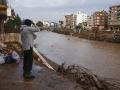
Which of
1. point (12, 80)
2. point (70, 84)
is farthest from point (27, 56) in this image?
point (70, 84)

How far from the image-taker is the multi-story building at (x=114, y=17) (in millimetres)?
127825

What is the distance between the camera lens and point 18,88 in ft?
→ 26.7

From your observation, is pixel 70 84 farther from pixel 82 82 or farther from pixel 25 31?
pixel 25 31

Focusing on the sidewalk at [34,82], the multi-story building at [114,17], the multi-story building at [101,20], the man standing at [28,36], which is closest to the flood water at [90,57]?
the sidewalk at [34,82]

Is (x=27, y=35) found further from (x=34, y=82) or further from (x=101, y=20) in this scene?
(x=101, y=20)

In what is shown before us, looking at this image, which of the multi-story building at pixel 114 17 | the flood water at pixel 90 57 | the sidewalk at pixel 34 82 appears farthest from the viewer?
the multi-story building at pixel 114 17

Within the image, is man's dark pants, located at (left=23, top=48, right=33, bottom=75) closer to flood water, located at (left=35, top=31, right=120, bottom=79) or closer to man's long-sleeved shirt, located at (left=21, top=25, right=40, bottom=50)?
man's long-sleeved shirt, located at (left=21, top=25, right=40, bottom=50)

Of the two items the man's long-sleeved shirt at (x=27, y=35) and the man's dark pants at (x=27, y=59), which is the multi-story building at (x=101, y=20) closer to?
the man's dark pants at (x=27, y=59)

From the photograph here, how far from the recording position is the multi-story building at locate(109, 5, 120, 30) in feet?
419

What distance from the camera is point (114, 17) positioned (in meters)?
129

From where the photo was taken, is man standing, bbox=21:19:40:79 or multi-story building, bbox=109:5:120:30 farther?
multi-story building, bbox=109:5:120:30

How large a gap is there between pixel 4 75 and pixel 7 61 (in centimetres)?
266

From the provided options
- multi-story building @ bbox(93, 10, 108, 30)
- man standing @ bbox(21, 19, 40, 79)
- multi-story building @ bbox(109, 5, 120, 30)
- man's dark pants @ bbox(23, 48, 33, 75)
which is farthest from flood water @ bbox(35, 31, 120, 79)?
multi-story building @ bbox(93, 10, 108, 30)

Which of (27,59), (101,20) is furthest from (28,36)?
(101,20)
